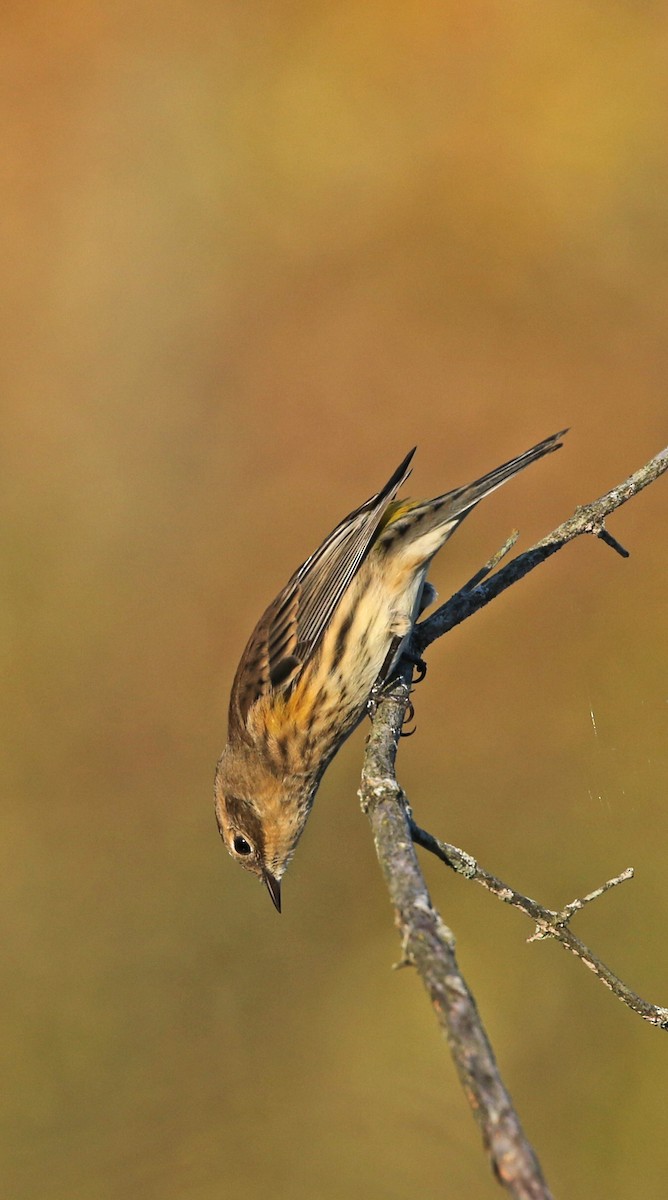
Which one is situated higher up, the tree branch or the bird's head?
the bird's head

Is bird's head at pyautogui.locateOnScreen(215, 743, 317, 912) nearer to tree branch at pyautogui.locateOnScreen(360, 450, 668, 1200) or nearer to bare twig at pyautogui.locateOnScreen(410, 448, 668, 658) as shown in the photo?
tree branch at pyautogui.locateOnScreen(360, 450, 668, 1200)

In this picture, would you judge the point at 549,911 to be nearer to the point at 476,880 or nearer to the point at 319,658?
the point at 476,880

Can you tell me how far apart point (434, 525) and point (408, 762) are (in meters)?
3.07

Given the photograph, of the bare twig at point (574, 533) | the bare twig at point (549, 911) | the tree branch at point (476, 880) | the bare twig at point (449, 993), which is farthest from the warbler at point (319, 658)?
the bare twig at point (449, 993)

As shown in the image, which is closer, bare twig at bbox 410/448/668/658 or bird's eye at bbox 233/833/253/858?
bare twig at bbox 410/448/668/658

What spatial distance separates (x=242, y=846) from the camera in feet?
15.9

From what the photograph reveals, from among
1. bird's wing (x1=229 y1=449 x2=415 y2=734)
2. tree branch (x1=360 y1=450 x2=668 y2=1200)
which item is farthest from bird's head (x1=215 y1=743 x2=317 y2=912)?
tree branch (x1=360 y1=450 x2=668 y2=1200)

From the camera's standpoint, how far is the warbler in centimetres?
430

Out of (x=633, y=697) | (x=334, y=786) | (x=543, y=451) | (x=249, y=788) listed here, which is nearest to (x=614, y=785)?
(x=633, y=697)

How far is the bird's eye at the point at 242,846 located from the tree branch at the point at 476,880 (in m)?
1.21

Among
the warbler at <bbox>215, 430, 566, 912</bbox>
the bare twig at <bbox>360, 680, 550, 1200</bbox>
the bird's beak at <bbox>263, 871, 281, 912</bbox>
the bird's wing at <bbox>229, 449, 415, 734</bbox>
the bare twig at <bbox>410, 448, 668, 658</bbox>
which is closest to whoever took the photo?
the bare twig at <bbox>360, 680, 550, 1200</bbox>

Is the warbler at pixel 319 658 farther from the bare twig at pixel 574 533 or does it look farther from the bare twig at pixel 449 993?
the bare twig at pixel 449 993

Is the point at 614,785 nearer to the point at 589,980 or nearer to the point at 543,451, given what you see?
the point at 589,980

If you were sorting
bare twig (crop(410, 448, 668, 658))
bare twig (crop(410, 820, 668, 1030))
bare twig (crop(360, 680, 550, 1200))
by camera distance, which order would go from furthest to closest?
1. bare twig (crop(410, 448, 668, 658))
2. bare twig (crop(410, 820, 668, 1030))
3. bare twig (crop(360, 680, 550, 1200))
